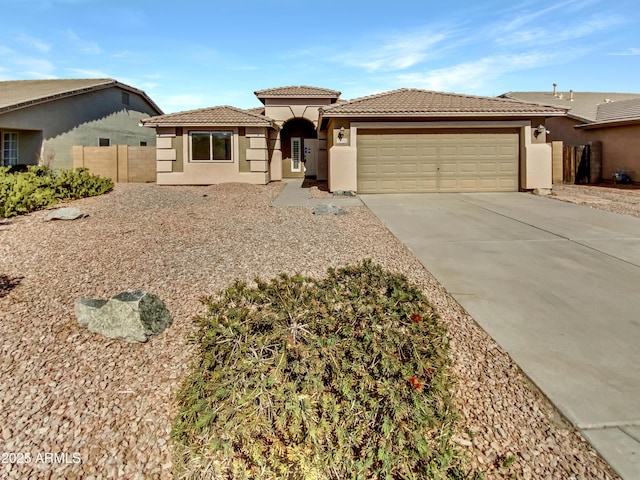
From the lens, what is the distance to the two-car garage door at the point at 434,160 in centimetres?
1465

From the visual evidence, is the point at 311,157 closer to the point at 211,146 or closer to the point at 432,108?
the point at 211,146

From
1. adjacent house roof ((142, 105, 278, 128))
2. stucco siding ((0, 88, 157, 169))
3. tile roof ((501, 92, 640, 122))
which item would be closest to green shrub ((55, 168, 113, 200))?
adjacent house roof ((142, 105, 278, 128))

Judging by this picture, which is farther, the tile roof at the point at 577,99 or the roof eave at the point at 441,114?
the tile roof at the point at 577,99

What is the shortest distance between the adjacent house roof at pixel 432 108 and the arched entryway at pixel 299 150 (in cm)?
900

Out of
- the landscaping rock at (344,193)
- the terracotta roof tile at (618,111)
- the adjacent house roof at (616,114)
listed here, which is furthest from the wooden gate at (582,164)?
the landscaping rock at (344,193)

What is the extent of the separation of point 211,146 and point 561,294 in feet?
54.4

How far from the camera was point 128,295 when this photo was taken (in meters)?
4.12

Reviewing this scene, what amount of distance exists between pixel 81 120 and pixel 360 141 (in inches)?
662

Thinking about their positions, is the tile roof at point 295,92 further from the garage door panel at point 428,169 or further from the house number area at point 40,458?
the house number area at point 40,458

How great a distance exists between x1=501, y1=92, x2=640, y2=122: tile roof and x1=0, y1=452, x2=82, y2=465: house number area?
25173 mm

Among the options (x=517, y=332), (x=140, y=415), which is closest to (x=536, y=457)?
(x=517, y=332)

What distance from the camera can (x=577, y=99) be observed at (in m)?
24.5

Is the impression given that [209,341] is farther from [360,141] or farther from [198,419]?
[360,141]

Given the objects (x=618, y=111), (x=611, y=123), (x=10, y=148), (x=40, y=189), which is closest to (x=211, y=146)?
(x=40, y=189)
